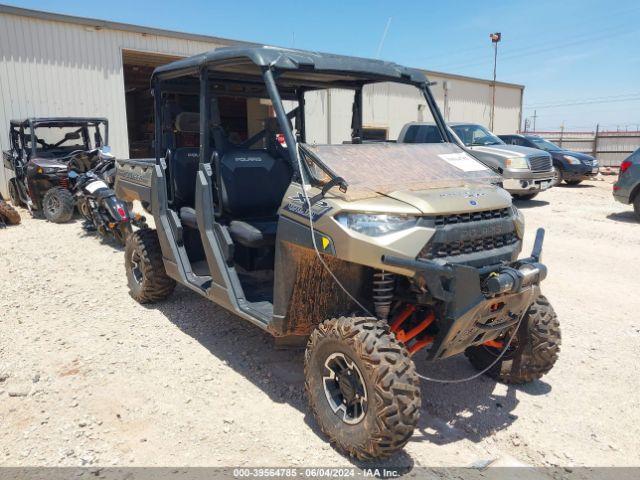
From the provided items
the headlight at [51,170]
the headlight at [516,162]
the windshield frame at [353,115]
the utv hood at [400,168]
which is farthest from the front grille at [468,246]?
the headlight at [51,170]

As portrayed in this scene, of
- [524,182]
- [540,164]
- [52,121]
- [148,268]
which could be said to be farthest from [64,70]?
[540,164]

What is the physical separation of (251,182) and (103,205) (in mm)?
4839

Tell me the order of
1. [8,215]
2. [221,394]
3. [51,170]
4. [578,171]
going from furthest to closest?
[578,171] → [51,170] → [8,215] → [221,394]

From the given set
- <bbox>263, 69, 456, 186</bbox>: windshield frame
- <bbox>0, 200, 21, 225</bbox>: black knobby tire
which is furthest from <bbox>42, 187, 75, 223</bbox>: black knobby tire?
<bbox>263, 69, 456, 186</bbox>: windshield frame

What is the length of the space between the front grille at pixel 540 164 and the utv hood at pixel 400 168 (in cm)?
859

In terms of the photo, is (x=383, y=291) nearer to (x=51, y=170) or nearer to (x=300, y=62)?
(x=300, y=62)

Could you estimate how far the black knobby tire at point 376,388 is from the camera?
2.77m

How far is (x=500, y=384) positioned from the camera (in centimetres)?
399

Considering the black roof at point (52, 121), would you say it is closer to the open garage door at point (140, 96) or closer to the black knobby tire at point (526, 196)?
the open garage door at point (140, 96)

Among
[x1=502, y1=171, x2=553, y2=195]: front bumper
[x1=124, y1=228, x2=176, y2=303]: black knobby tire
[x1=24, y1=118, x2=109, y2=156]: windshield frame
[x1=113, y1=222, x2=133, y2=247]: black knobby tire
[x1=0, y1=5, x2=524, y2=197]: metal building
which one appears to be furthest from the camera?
[x1=0, y1=5, x2=524, y2=197]: metal building

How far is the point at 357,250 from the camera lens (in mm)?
2881

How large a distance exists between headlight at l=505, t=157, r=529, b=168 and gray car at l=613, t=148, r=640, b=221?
1857mm

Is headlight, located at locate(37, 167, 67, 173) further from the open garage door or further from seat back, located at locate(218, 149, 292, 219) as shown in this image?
seat back, located at locate(218, 149, 292, 219)

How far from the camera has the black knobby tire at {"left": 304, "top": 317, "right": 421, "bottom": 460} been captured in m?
2.77
